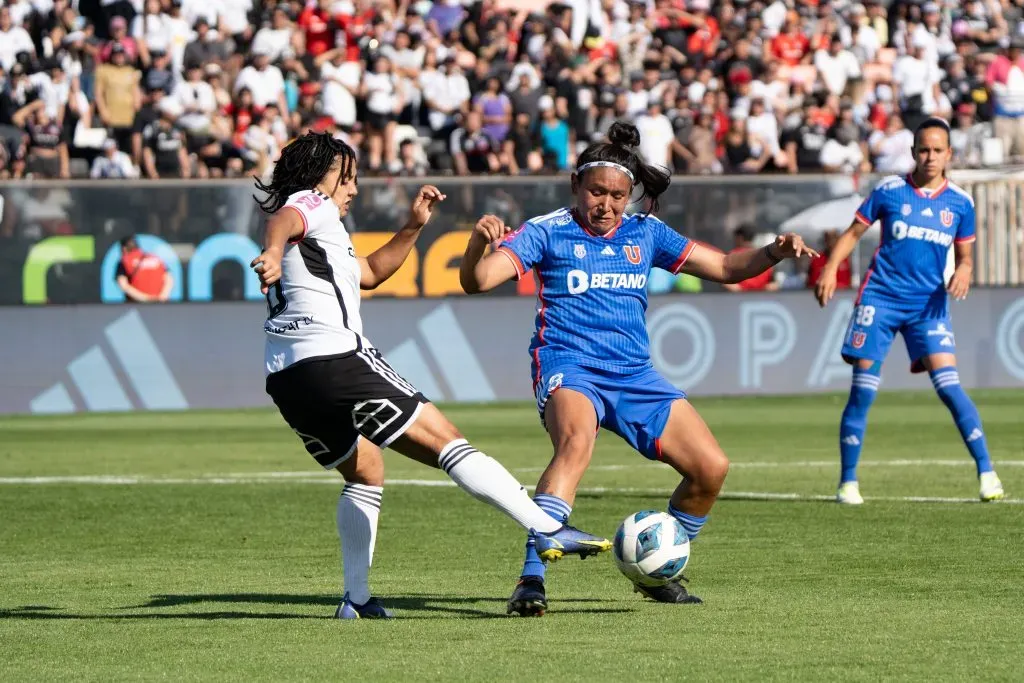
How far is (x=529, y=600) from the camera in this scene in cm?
726

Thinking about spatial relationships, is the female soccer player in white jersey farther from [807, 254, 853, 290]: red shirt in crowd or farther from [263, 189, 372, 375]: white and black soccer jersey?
[807, 254, 853, 290]: red shirt in crowd

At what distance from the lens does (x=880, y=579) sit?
8.32 meters

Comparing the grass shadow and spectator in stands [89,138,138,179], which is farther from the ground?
spectator in stands [89,138,138,179]

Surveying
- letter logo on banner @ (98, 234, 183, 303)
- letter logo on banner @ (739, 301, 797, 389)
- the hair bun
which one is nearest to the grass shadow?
the hair bun

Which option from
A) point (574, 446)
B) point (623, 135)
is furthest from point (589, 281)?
point (574, 446)

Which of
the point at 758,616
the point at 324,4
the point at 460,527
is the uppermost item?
the point at 324,4

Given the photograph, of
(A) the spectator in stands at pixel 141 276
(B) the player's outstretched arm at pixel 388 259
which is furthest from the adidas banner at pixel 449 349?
(B) the player's outstretched arm at pixel 388 259

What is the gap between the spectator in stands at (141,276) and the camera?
21.0 meters

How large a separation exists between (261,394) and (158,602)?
1404cm

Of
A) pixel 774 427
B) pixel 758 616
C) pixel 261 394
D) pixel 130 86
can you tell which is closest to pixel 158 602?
pixel 758 616

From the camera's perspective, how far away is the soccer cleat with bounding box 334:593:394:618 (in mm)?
7430

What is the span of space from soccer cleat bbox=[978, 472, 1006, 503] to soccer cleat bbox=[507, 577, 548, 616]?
512 centimetres

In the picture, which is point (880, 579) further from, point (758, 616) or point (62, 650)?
point (62, 650)

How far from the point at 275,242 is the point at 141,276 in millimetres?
14533
